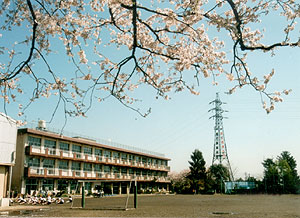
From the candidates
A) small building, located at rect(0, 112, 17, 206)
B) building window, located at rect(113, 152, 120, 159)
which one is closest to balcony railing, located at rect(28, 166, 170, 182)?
building window, located at rect(113, 152, 120, 159)

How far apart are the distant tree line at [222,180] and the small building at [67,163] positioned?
836cm

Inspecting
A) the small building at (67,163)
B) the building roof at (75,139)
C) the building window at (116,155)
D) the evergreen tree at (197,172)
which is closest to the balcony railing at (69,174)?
the small building at (67,163)

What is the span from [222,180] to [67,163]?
29.9 m

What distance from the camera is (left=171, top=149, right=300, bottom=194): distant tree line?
51625 mm

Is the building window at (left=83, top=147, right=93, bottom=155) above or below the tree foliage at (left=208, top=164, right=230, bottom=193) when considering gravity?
above

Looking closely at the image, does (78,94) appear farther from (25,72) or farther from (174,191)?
(174,191)

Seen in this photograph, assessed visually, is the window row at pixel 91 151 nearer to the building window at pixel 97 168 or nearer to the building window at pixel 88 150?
the building window at pixel 88 150

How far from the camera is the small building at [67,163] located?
3362 centimetres

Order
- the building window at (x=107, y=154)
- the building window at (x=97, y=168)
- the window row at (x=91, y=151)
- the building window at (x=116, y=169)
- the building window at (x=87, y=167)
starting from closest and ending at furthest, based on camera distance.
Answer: the window row at (x=91, y=151) < the building window at (x=87, y=167) < the building window at (x=97, y=168) < the building window at (x=107, y=154) < the building window at (x=116, y=169)

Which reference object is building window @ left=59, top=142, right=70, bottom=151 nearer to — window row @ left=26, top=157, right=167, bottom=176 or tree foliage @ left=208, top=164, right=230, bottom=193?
window row @ left=26, top=157, right=167, bottom=176

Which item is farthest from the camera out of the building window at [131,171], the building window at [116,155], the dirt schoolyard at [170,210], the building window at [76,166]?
the building window at [131,171]

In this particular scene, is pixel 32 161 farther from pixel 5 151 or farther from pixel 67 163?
pixel 5 151

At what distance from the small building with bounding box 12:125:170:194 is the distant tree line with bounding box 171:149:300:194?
8357 millimetres

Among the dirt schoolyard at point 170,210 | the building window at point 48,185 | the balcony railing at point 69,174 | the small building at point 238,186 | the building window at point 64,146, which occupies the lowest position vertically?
the small building at point 238,186
